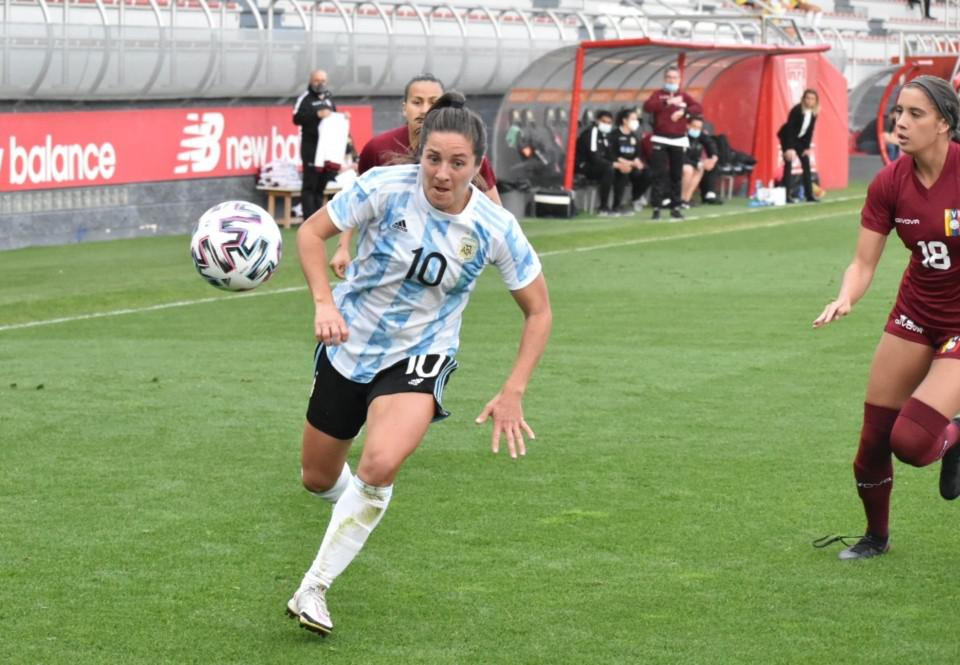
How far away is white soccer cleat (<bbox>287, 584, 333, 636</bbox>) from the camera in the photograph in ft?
18.2

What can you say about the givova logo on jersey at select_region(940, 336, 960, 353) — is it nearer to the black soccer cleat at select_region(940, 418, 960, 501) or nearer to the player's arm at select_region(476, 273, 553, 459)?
the black soccer cleat at select_region(940, 418, 960, 501)

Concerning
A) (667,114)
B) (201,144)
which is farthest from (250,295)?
(667,114)

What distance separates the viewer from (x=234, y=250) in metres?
7.94

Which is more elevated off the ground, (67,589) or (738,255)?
(67,589)

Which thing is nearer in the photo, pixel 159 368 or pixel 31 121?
pixel 159 368

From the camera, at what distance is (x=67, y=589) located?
626 centimetres

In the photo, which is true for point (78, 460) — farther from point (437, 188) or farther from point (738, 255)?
point (738, 255)

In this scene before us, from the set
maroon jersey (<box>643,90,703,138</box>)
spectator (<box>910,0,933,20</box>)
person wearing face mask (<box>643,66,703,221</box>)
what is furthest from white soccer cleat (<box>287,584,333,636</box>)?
spectator (<box>910,0,933,20</box>)

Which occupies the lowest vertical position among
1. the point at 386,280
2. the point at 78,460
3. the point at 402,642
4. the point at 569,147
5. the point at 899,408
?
the point at 569,147

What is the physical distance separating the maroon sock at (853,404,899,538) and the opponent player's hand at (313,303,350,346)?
86.5 inches

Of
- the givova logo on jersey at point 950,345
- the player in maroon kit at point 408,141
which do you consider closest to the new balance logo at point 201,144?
the player in maroon kit at point 408,141

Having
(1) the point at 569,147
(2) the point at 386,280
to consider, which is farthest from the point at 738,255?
(2) the point at 386,280

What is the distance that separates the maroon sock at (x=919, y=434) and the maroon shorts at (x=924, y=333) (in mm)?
245

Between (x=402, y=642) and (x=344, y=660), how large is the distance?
26 cm
